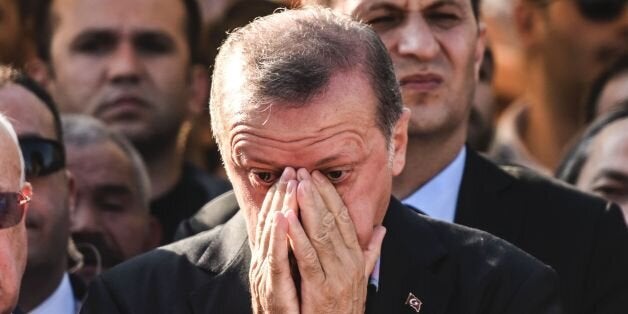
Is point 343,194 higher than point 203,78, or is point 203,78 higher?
point 343,194

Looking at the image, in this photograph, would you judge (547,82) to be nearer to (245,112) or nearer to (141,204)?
(141,204)

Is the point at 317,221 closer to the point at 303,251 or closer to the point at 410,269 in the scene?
the point at 303,251

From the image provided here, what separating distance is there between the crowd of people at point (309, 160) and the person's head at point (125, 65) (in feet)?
0.04

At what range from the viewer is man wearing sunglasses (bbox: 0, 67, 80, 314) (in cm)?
598

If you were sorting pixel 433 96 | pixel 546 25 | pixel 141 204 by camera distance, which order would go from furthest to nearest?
pixel 546 25, pixel 141 204, pixel 433 96

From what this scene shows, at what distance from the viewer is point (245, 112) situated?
14.5 feet

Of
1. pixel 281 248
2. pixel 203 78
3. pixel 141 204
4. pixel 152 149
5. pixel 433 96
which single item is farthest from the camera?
pixel 203 78

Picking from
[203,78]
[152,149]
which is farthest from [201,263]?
[203,78]

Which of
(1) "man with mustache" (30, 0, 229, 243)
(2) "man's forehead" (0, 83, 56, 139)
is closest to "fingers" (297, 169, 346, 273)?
(2) "man's forehead" (0, 83, 56, 139)

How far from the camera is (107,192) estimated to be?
703cm

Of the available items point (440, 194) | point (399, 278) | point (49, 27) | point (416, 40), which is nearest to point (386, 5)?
point (416, 40)

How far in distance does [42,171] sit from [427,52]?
1.46 meters

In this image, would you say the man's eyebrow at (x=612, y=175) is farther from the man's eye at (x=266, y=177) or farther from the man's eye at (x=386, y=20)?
the man's eye at (x=266, y=177)

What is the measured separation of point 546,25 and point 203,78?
1.95 metres
